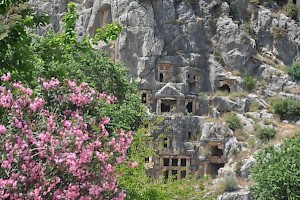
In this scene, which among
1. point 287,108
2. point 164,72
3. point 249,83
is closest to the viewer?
point 287,108

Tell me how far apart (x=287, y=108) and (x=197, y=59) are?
26.4 feet

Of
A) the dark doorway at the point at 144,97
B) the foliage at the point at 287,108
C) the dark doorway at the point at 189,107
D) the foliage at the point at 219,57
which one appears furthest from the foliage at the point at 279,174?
the foliage at the point at 219,57

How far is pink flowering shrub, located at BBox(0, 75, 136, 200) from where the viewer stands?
6324 mm

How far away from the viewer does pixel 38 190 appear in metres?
6.23

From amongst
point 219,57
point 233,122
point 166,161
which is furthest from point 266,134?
point 219,57

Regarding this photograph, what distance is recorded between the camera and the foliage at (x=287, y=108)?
39531 mm

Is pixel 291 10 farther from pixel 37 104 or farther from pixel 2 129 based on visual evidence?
pixel 2 129

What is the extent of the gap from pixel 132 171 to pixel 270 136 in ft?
85.8

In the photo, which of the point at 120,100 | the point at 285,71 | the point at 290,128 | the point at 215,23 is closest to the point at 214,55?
the point at 215,23

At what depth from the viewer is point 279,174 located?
25234 mm

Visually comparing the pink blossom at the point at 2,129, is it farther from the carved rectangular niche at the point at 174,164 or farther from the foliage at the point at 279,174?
the carved rectangular niche at the point at 174,164

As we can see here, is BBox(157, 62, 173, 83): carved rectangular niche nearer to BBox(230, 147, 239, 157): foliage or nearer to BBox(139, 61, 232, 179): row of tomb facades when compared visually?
BBox(139, 61, 232, 179): row of tomb facades

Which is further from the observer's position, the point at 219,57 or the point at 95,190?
the point at 219,57

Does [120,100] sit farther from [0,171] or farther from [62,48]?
[0,171]
